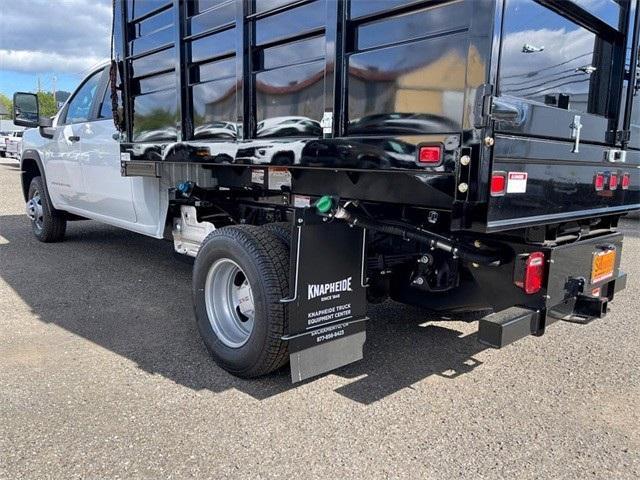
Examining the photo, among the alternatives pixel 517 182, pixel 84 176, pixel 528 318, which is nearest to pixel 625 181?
pixel 528 318

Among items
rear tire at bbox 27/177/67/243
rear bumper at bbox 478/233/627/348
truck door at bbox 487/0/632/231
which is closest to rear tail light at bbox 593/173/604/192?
truck door at bbox 487/0/632/231

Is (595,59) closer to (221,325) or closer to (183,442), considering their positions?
(221,325)

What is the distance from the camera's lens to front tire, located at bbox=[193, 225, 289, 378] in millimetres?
3111

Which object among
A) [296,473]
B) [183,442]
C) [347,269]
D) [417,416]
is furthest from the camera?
[347,269]

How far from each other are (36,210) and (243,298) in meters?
5.11

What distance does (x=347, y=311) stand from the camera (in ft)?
10.9

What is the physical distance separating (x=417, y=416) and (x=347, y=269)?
2.95ft

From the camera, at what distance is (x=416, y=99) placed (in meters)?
2.50

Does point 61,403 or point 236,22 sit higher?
point 236,22

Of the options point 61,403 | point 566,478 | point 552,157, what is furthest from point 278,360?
point 552,157

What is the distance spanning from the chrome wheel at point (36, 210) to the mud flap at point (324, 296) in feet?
18.2

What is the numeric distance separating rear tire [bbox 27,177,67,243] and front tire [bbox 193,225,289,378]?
4.38m

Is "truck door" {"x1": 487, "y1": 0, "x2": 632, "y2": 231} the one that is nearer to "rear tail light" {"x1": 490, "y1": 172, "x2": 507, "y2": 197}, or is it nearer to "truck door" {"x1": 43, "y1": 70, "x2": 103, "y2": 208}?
"rear tail light" {"x1": 490, "y1": 172, "x2": 507, "y2": 197}

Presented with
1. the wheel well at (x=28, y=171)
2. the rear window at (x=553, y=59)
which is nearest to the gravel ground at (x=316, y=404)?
the rear window at (x=553, y=59)
